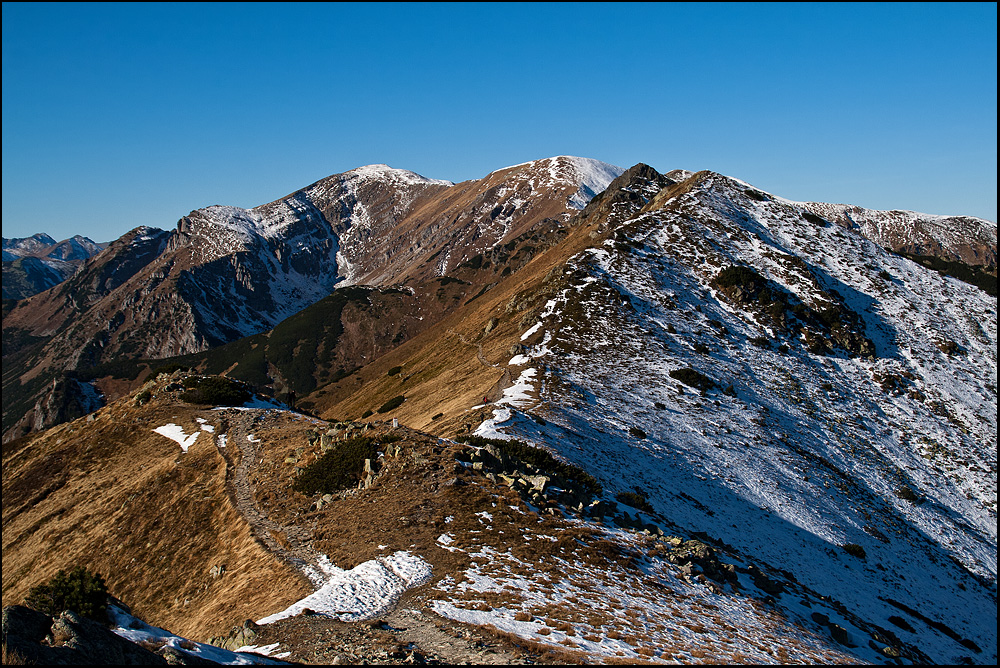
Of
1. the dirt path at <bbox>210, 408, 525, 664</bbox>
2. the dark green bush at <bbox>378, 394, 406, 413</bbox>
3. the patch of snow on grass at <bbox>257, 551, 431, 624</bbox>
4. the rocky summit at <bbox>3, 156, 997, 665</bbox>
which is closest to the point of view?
the dirt path at <bbox>210, 408, 525, 664</bbox>

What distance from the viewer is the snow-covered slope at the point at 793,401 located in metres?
39.9

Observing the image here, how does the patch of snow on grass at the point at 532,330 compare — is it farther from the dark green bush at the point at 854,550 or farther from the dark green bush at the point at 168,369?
the dark green bush at the point at 854,550

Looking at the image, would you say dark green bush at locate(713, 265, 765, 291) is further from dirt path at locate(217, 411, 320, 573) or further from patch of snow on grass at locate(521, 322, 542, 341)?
dirt path at locate(217, 411, 320, 573)

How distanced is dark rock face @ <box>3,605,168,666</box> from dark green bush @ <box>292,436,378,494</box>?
1744 centimetres

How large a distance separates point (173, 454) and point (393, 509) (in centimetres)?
2418

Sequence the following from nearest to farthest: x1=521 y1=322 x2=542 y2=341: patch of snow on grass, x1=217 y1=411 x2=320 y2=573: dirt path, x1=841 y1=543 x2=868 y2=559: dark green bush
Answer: x1=217 y1=411 x2=320 y2=573: dirt path < x1=841 y1=543 x2=868 y2=559: dark green bush < x1=521 y1=322 x2=542 y2=341: patch of snow on grass

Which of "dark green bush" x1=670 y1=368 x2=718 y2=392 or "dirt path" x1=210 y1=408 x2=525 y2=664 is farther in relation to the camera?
"dark green bush" x1=670 y1=368 x2=718 y2=392

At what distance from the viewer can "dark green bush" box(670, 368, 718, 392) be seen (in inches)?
2366

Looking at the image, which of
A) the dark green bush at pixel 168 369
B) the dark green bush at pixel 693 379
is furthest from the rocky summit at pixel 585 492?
the dark green bush at pixel 168 369

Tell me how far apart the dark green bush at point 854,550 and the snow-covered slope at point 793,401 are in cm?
16

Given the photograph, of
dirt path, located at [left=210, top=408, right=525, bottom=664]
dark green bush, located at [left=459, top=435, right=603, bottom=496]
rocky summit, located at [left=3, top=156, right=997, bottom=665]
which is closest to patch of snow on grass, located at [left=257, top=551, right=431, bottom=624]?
rocky summit, located at [left=3, top=156, right=997, bottom=665]

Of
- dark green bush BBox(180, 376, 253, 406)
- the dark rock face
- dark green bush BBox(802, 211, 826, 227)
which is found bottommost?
the dark rock face

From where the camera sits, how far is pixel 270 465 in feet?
116

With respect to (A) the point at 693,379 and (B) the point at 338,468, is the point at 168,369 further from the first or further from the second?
(A) the point at 693,379
